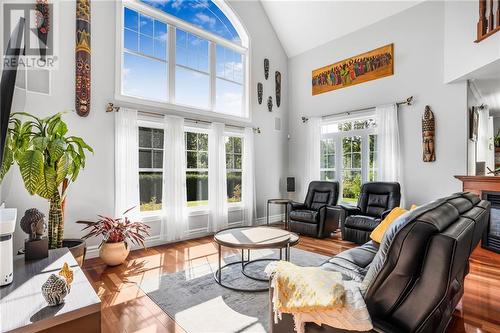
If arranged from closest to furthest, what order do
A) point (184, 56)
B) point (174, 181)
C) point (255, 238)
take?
point (255, 238), point (174, 181), point (184, 56)

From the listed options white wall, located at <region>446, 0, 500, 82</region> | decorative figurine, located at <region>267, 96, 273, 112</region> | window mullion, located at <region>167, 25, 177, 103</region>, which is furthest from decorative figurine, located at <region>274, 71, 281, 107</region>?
white wall, located at <region>446, 0, 500, 82</region>

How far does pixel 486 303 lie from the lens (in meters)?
2.37

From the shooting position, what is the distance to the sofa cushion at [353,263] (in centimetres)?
189

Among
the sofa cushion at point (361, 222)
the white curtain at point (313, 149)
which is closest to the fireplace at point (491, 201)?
the sofa cushion at point (361, 222)

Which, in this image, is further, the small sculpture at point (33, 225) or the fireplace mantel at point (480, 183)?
the fireplace mantel at point (480, 183)

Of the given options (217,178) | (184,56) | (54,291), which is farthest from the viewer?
(217,178)

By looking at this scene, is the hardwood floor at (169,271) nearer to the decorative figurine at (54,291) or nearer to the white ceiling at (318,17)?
the decorative figurine at (54,291)

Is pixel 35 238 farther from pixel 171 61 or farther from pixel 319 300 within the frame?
pixel 171 61

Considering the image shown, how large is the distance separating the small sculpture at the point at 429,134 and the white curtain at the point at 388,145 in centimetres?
41

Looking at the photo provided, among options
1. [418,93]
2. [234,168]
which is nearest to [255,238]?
[234,168]

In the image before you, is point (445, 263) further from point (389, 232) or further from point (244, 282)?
point (244, 282)

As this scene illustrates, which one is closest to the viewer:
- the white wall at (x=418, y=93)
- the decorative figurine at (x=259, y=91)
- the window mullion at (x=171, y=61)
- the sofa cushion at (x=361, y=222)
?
the sofa cushion at (x=361, y=222)

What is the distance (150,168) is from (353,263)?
3367 millimetres

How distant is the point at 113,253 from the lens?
3.20m
